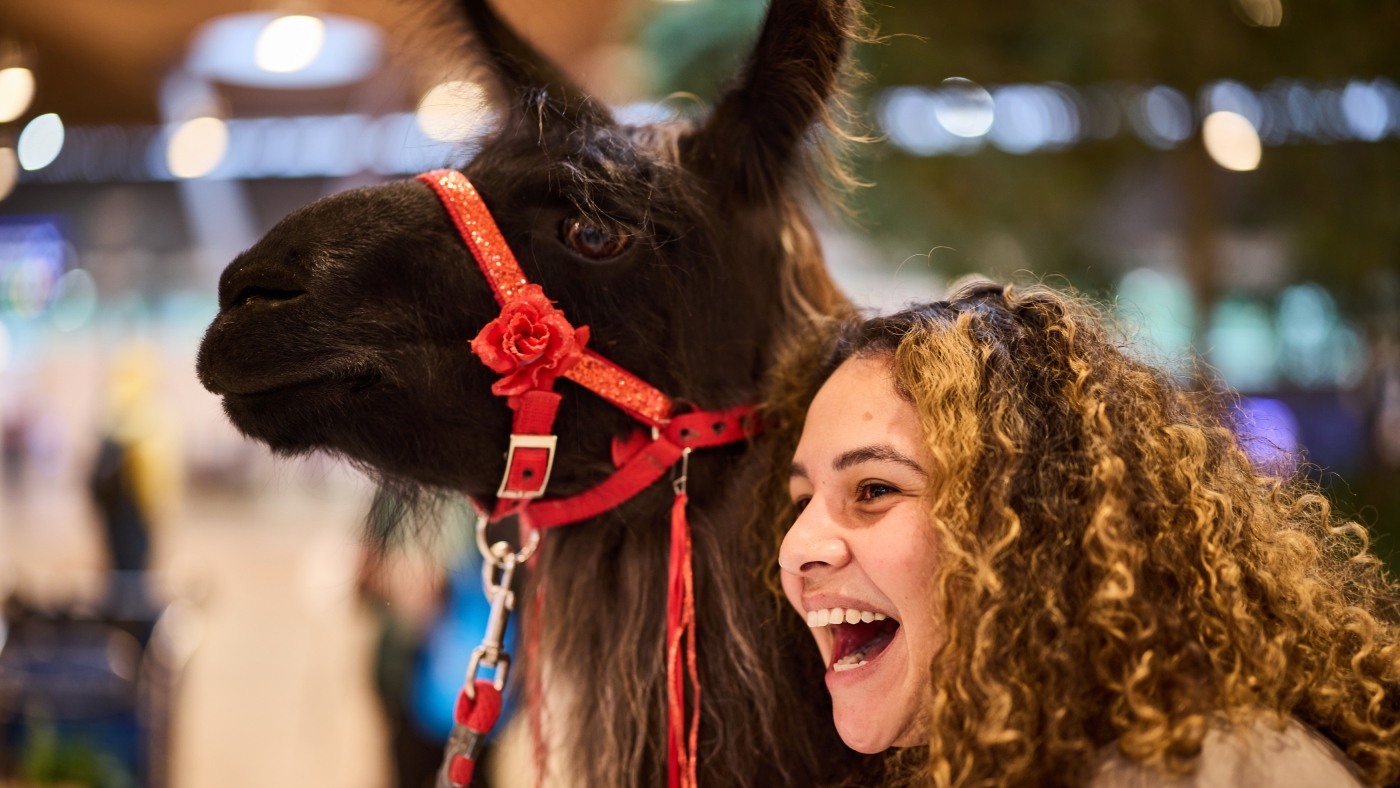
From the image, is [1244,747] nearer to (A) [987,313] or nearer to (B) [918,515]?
(B) [918,515]

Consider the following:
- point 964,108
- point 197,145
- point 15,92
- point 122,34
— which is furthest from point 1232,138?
point 197,145

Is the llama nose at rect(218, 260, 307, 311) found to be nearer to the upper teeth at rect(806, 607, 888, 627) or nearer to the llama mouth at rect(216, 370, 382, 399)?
the llama mouth at rect(216, 370, 382, 399)

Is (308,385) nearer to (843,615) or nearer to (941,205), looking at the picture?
(843,615)

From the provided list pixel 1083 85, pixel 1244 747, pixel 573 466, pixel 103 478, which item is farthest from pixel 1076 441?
pixel 103 478

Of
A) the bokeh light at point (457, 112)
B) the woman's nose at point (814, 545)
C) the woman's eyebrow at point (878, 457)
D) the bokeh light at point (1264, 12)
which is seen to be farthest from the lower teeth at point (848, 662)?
the bokeh light at point (1264, 12)

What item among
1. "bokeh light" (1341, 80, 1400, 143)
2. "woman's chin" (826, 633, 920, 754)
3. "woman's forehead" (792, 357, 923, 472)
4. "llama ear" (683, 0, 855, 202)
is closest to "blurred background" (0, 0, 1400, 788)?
"bokeh light" (1341, 80, 1400, 143)

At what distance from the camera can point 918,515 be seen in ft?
3.25

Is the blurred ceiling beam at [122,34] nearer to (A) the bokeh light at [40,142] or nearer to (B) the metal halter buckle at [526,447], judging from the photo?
(A) the bokeh light at [40,142]

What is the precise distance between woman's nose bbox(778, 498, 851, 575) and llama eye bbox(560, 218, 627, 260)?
1.21 feet

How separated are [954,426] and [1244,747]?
354mm

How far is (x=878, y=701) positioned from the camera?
101cm

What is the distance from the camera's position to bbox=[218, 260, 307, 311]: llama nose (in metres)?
1.04

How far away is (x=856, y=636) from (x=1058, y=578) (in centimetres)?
26

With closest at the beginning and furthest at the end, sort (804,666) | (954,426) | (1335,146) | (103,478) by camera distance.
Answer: (954,426) → (804,666) → (1335,146) → (103,478)
